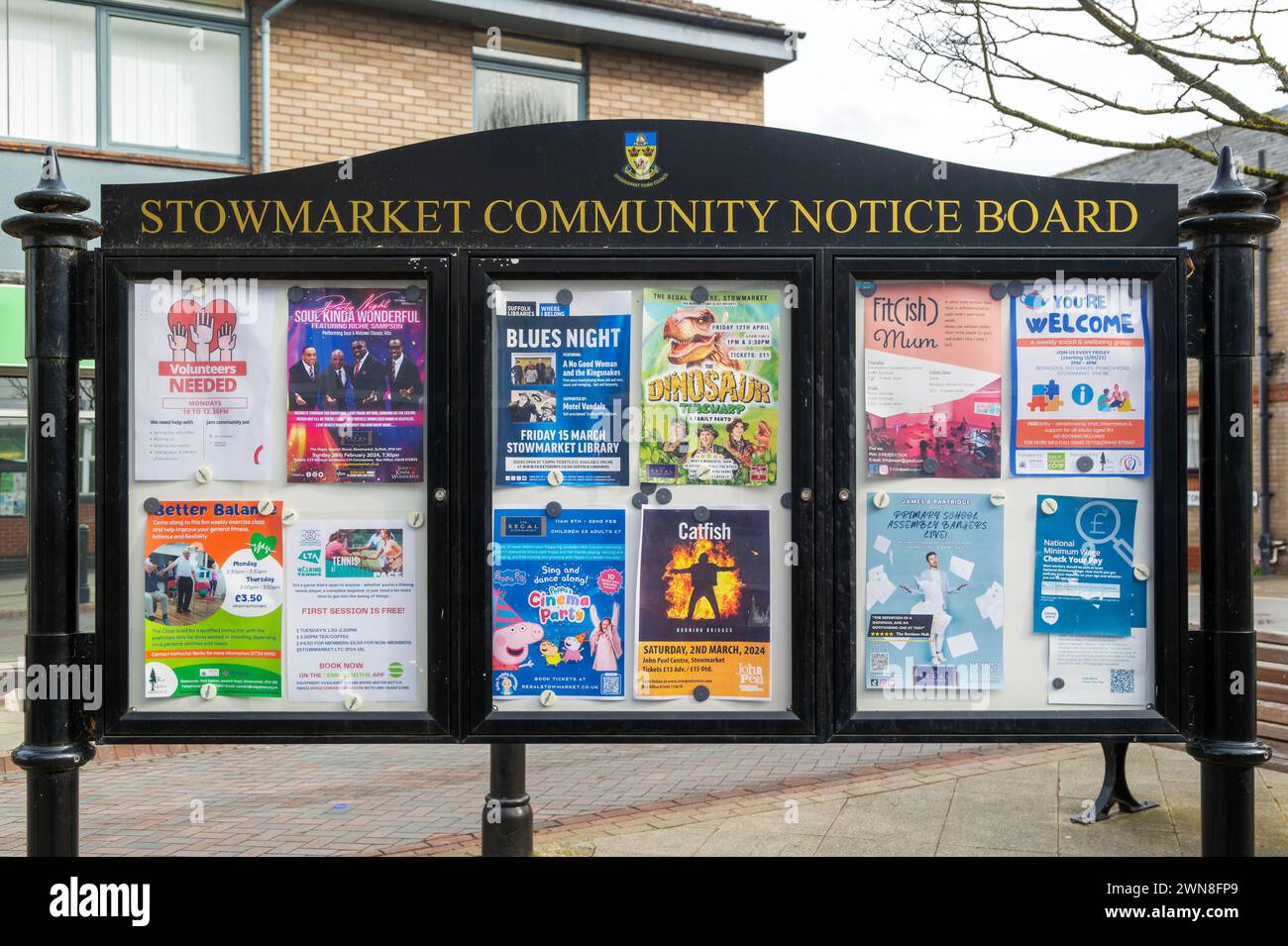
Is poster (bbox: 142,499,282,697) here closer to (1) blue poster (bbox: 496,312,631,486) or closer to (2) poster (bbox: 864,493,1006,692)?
(1) blue poster (bbox: 496,312,631,486)

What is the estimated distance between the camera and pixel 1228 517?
3.64m

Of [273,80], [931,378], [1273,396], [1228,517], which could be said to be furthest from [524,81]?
[1273,396]

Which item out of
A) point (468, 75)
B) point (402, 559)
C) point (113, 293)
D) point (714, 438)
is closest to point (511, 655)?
point (402, 559)

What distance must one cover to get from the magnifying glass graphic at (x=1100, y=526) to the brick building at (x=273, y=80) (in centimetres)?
960

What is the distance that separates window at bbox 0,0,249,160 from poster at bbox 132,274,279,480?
844cm

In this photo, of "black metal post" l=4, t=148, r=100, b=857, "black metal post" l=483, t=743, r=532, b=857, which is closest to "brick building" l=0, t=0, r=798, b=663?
"black metal post" l=4, t=148, r=100, b=857

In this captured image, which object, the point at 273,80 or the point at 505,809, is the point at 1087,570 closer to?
the point at 505,809

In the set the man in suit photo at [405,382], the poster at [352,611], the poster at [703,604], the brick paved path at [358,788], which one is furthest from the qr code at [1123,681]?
the brick paved path at [358,788]

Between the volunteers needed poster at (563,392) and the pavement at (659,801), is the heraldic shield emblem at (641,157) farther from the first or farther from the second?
the pavement at (659,801)

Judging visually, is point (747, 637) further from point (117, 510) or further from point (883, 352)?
point (117, 510)

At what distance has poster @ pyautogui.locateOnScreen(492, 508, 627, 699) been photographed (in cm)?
374

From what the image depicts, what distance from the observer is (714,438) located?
3.73m

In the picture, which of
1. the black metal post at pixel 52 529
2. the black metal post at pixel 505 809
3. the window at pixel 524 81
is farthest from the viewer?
the window at pixel 524 81

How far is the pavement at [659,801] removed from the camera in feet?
18.1
